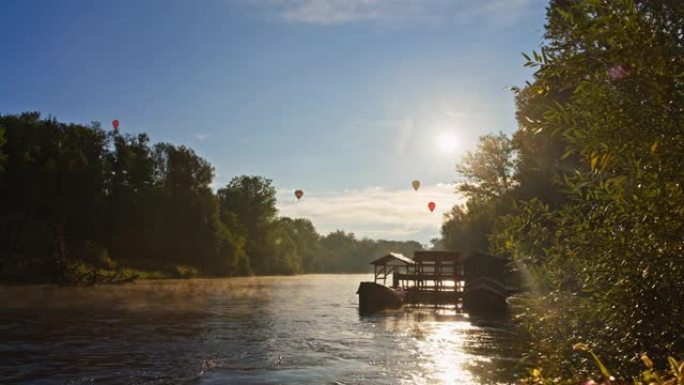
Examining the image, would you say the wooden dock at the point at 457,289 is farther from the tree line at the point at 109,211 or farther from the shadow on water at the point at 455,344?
the tree line at the point at 109,211

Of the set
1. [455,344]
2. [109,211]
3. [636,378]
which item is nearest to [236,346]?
[455,344]

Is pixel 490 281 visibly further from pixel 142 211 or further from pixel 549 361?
pixel 142 211

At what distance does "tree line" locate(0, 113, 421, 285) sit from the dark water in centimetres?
2700

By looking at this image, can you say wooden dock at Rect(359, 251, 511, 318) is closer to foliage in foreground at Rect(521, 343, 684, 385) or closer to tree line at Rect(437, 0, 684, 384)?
tree line at Rect(437, 0, 684, 384)

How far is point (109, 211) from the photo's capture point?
76625mm

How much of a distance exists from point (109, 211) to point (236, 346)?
199 feet

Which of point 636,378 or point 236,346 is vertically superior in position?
point 636,378

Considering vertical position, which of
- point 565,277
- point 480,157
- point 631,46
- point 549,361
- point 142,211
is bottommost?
point 549,361

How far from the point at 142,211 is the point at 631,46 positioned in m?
82.8

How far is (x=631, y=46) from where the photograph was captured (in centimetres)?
600

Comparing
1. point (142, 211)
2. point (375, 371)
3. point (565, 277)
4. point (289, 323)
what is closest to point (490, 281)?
point (289, 323)

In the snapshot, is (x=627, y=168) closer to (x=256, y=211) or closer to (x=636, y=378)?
(x=636, y=378)

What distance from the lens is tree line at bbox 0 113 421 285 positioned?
210 ft

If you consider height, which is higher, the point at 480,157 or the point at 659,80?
the point at 480,157
